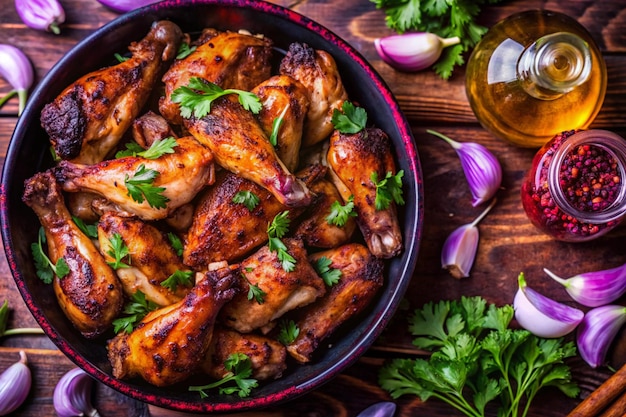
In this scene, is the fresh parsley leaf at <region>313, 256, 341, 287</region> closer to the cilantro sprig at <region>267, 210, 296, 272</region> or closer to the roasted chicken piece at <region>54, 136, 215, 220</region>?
the cilantro sprig at <region>267, 210, 296, 272</region>

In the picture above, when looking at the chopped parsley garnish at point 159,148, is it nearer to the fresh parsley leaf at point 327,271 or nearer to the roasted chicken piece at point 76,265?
the roasted chicken piece at point 76,265

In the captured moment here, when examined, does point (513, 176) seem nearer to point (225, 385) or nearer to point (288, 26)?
point (288, 26)

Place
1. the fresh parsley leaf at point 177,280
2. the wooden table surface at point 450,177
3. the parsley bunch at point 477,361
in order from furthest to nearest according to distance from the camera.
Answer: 1. the wooden table surface at point 450,177
2. the parsley bunch at point 477,361
3. the fresh parsley leaf at point 177,280

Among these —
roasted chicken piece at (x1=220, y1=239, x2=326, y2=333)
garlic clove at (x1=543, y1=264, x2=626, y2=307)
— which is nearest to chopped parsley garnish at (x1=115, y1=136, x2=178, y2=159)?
roasted chicken piece at (x1=220, y1=239, x2=326, y2=333)

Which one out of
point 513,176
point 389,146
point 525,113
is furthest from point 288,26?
point 513,176

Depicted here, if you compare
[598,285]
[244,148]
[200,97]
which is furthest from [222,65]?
[598,285]

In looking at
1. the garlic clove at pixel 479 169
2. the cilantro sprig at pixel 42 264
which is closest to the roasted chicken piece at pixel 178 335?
the cilantro sprig at pixel 42 264

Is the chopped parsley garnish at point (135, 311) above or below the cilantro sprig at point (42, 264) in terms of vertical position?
below
